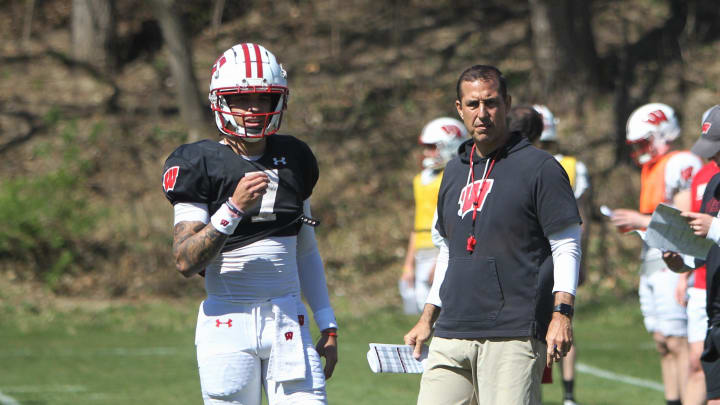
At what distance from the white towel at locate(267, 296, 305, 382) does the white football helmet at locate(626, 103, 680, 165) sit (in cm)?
421

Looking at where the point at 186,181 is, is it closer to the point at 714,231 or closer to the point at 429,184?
the point at 714,231

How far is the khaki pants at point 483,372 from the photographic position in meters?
4.37

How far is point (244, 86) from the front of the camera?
416 centimetres

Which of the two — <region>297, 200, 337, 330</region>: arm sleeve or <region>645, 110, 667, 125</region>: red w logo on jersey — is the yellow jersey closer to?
<region>645, 110, 667, 125</region>: red w logo on jersey

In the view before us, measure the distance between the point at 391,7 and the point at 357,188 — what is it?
698 centimetres

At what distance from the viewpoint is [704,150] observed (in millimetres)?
5281

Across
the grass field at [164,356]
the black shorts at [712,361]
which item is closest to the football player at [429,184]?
the grass field at [164,356]

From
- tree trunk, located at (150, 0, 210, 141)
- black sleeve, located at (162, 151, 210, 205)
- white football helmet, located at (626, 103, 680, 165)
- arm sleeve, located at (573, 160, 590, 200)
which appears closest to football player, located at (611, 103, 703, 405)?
white football helmet, located at (626, 103, 680, 165)

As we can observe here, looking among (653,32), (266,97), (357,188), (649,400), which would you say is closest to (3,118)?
(357,188)

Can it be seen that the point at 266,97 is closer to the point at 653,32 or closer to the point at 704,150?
the point at 704,150

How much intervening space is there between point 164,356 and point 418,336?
7.33 m

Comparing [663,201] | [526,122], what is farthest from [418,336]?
[663,201]

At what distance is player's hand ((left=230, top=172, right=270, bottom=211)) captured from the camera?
3.86 m

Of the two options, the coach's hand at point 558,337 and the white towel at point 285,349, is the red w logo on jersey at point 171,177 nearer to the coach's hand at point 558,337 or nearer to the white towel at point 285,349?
the white towel at point 285,349
